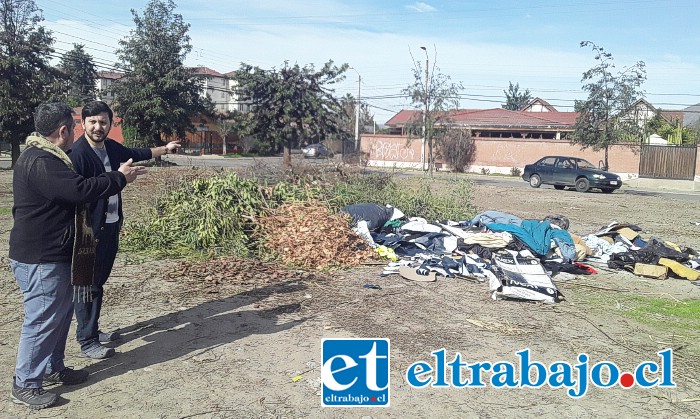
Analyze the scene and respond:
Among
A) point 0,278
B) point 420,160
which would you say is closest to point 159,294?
point 0,278

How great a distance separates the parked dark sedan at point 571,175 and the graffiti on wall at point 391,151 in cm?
1512

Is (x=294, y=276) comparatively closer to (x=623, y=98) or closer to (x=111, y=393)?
(x=111, y=393)

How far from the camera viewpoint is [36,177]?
3.48 meters

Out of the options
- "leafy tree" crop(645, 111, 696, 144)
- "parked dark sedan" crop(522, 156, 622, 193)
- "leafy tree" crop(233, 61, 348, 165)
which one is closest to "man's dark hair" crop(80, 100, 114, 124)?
"leafy tree" crop(233, 61, 348, 165)

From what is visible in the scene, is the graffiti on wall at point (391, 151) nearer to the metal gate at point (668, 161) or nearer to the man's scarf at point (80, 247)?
the metal gate at point (668, 161)

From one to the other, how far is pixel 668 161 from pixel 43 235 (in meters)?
31.5

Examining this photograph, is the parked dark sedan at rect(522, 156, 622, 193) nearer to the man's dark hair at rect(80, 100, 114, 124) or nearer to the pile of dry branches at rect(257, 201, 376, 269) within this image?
the pile of dry branches at rect(257, 201, 376, 269)

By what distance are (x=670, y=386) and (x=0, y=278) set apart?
23.0 feet

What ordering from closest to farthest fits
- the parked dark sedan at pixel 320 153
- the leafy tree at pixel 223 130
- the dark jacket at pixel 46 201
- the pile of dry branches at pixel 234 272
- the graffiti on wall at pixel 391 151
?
the dark jacket at pixel 46 201 < the pile of dry branches at pixel 234 272 < the parked dark sedan at pixel 320 153 < the graffiti on wall at pixel 391 151 < the leafy tree at pixel 223 130

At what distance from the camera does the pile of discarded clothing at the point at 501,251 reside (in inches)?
271

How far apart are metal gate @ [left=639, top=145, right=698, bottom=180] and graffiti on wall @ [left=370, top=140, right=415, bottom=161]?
15.5 meters

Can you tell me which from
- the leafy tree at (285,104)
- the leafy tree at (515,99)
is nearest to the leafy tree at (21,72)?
the leafy tree at (285,104)

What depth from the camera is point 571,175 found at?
2388 cm

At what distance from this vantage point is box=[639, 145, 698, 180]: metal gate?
92.7 ft
